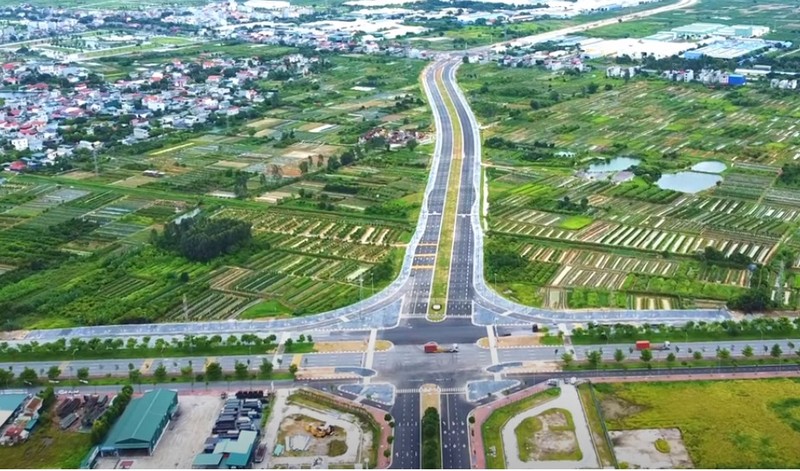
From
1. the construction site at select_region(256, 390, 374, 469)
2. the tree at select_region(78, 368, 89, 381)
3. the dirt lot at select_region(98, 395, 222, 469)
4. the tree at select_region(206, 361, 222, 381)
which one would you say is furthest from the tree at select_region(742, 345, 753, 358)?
the tree at select_region(78, 368, 89, 381)

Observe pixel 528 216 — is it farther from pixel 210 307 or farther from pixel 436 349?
pixel 210 307

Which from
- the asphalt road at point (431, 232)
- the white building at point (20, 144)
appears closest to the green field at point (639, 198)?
the asphalt road at point (431, 232)

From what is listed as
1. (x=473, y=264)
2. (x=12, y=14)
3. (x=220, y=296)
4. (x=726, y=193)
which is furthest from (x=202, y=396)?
(x=12, y=14)

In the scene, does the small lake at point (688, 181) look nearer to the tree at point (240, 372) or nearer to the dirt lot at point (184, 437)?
the tree at point (240, 372)

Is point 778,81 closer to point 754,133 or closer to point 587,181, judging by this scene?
point 754,133

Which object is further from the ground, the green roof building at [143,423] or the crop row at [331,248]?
the crop row at [331,248]

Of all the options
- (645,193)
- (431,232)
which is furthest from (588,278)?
(645,193)
